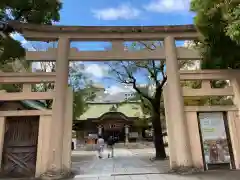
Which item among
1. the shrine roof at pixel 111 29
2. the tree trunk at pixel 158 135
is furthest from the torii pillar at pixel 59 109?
the tree trunk at pixel 158 135

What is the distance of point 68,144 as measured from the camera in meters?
7.58

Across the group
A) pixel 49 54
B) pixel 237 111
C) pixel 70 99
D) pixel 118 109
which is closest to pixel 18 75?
pixel 49 54

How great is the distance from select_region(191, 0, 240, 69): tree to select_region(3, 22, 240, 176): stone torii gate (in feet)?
2.03

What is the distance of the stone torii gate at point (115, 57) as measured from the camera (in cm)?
750

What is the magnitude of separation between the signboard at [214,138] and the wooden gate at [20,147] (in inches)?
223

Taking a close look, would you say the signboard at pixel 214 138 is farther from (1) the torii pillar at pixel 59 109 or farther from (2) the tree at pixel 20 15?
(2) the tree at pixel 20 15

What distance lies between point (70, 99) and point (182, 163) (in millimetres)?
4236

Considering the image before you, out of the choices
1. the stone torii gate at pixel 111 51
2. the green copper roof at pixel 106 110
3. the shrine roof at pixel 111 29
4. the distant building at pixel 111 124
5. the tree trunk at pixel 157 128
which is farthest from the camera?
the green copper roof at pixel 106 110

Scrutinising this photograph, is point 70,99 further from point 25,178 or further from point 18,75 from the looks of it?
point 25,178

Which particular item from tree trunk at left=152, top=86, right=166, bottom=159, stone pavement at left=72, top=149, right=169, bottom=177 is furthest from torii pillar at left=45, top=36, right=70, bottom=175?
tree trunk at left=152, top=86, right=166, bottom=159

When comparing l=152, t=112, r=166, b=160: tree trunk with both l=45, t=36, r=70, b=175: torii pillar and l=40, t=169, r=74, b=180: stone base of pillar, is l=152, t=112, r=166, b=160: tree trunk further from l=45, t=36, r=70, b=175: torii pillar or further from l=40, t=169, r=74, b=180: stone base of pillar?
l=40, t=169, r=74, b=180: stone base of pillar

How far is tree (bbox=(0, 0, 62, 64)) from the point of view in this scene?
7.46 m

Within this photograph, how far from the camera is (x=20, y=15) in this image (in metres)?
8.11

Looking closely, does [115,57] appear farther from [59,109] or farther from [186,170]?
[186,170]
